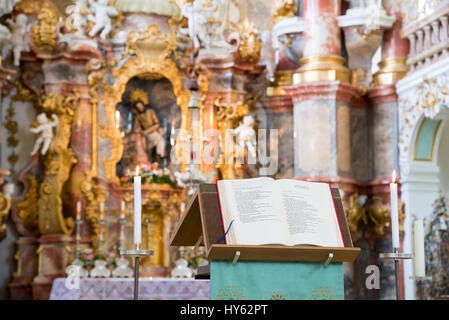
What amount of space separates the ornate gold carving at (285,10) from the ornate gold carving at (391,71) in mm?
1870

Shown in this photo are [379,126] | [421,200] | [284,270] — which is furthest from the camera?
[379,126]

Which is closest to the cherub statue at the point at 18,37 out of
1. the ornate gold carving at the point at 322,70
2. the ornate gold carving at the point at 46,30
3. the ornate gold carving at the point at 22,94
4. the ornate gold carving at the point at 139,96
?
the ornate gold carving at the point at 46,30

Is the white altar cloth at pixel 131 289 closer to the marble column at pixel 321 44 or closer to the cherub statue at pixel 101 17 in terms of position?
the marble column at pixel 321 44

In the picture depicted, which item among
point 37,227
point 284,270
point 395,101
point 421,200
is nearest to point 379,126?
point 395,101

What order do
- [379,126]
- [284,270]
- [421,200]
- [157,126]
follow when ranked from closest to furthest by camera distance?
[284,270] → [421,200] → [379,126] → [157,126]

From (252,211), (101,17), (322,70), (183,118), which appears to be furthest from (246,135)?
(252,211)

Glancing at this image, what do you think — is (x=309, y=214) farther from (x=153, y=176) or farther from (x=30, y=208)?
(x=30, y=208)

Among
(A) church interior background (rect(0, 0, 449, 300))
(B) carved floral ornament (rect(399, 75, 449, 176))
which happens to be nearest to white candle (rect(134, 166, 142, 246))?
(B) carved floral ornament (rect(399, 75, 449, 176))

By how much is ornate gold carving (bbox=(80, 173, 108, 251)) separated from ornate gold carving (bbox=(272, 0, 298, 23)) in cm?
432

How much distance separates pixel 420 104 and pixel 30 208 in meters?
6.60

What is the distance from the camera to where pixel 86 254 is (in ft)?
38.6

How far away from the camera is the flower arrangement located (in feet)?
40.7

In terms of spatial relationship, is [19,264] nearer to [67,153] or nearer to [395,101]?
[67,153]

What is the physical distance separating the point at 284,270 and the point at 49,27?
972 centimetres
